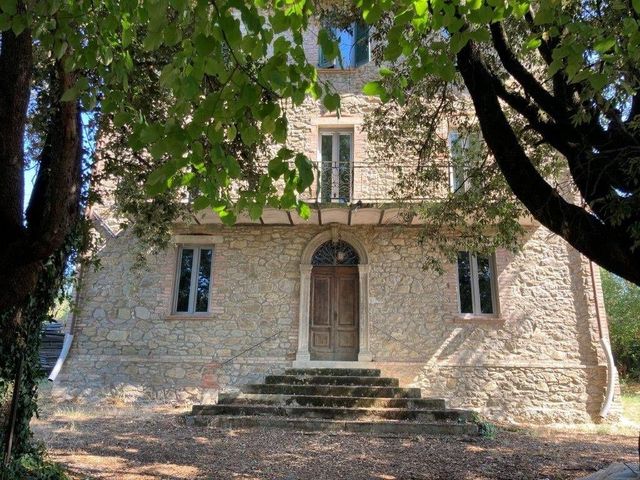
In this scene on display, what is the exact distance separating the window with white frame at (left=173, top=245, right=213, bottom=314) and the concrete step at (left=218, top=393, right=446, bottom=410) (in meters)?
2.47

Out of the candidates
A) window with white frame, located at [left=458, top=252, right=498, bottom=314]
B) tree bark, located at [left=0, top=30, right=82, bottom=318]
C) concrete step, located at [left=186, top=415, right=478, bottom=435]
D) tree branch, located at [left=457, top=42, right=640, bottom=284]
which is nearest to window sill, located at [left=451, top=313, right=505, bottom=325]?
window with white frame, located at [left=458, top=252, right=498, bottom=314]

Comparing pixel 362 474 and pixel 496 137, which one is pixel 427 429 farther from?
pixel 496 137

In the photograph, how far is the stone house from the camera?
9.70 metres

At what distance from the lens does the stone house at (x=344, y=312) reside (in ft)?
31.8

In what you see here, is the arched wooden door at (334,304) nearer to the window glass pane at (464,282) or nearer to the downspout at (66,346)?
the window glass pane at (464,282)

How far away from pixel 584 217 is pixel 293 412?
5803mm

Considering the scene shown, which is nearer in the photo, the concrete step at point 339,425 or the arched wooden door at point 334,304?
the concrete step at point 339,425

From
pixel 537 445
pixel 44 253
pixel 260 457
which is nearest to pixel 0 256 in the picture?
pixel 44 253

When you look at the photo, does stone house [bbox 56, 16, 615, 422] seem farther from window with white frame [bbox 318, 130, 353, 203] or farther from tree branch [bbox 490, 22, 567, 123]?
tree branch [bbox 490, 22, 567, 123]

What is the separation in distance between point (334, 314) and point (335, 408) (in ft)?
8.64

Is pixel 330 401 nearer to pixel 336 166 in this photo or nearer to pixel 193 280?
pixel 193 280

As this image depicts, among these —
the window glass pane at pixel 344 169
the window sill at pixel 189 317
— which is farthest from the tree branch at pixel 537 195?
the window sill at pixel 189 317

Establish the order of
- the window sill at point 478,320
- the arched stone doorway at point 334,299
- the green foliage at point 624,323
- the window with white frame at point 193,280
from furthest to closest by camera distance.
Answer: the green foliage at point 624,323
the window with white frame at point 193,280
the arched stone doorway at point 334,299
the window sill at point 478,320

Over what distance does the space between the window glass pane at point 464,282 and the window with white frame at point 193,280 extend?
5308mm
